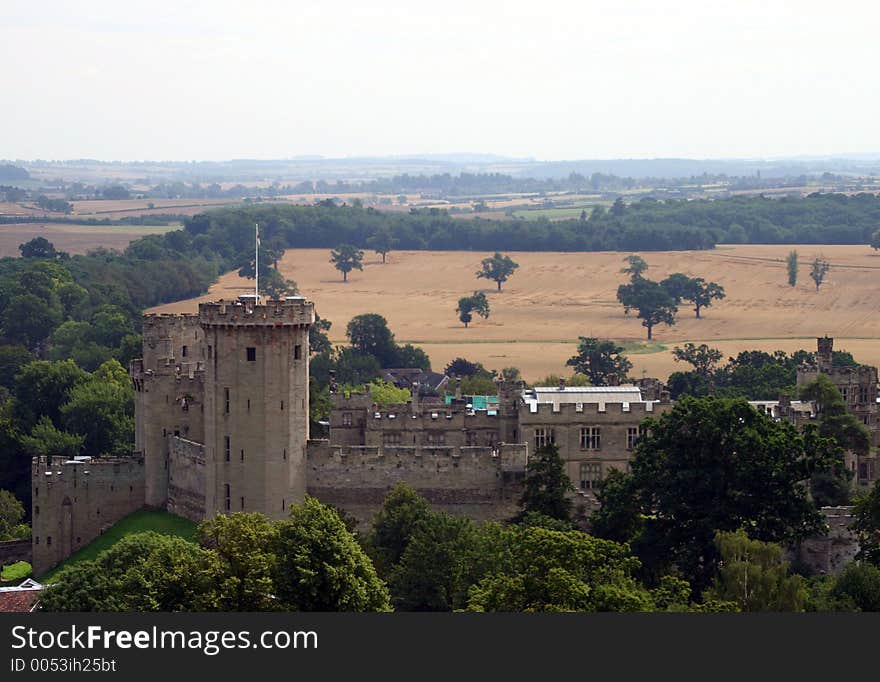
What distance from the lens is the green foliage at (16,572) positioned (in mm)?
82781

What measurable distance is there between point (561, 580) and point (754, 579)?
283 inches

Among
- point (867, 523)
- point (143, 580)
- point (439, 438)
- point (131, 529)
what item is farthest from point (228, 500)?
point (867, 523)

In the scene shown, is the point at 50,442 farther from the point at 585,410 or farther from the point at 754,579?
the point at 754,579

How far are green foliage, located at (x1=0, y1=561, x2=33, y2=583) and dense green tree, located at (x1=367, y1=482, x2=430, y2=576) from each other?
53.5 ft

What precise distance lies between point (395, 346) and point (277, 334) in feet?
244

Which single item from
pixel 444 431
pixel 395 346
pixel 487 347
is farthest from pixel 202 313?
pixel 487 347

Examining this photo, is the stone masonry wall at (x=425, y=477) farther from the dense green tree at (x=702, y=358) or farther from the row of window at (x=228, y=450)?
the dense green tree at (x=702, y=358)

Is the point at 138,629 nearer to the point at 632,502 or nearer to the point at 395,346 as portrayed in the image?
the point at 632,502

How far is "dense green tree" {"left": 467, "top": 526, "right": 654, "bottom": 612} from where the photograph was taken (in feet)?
190

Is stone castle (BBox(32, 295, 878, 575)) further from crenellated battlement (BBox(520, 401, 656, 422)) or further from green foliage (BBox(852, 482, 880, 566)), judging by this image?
green foliage (BBox(852, 482, 880, 566))

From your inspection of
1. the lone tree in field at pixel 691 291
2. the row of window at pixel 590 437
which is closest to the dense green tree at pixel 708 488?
the row of window at pixel 590 437

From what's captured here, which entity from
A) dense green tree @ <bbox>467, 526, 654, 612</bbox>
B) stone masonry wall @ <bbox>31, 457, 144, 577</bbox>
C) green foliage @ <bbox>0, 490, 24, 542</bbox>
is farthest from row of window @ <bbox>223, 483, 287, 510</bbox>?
green foliage @ <bbox>0, 490, 24, 542</bbox>

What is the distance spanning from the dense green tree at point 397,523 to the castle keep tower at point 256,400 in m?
4.08

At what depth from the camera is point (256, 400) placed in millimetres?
76688
